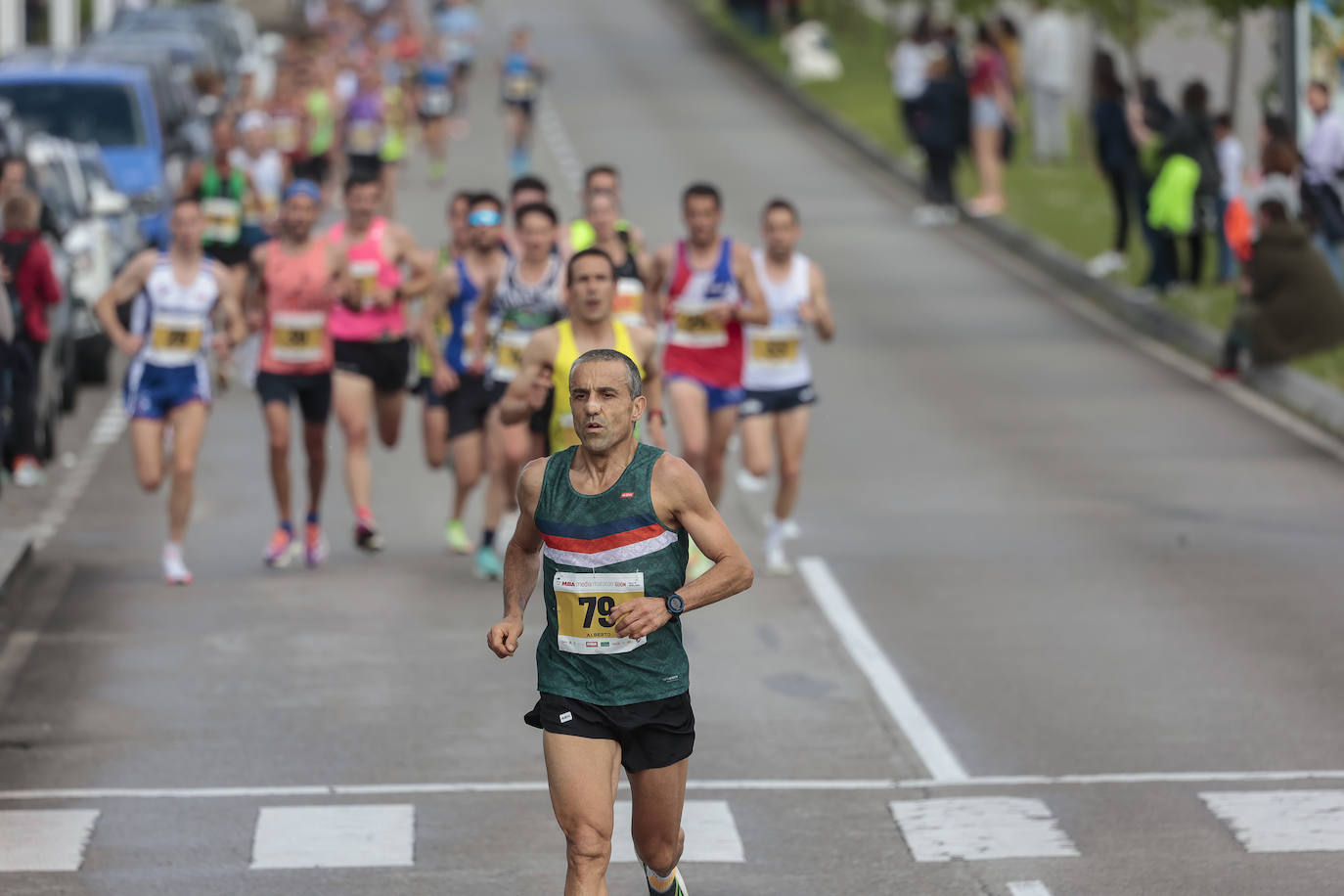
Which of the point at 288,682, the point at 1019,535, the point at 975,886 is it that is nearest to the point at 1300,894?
the point at 975,886

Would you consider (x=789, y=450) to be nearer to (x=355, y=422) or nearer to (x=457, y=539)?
(x=457, y=539)

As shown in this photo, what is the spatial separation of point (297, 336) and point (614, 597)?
23.6 ft

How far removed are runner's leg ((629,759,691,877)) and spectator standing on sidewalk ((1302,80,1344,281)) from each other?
608 inches

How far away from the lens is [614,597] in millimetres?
7434

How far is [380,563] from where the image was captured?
14.8m

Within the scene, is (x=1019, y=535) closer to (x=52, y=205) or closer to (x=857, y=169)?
(x=52, y=205)

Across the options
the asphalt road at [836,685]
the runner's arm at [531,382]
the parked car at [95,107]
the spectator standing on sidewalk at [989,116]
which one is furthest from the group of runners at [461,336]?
the spectator standing on sidewalk at [989,116]

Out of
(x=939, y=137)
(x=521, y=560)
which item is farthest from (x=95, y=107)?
(x=521, y=560)

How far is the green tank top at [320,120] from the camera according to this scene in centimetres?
3275

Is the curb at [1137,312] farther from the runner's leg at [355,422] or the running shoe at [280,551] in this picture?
the running shoe at [280,551]

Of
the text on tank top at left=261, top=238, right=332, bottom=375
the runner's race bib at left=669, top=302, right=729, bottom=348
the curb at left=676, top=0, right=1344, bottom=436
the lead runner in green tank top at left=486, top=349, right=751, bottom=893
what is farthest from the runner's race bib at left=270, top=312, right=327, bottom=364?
the curb at left=676, top=0, right=1344, bottom=436

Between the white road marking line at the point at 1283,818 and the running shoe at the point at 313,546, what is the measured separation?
617cm

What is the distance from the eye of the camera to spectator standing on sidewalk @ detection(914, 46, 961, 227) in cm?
3266

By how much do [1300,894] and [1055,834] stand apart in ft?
3.46
